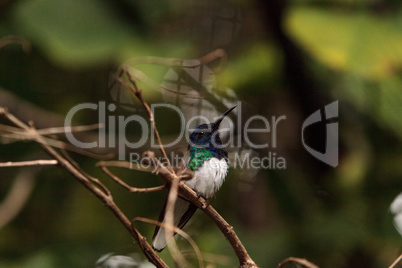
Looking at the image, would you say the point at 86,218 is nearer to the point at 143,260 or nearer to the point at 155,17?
the point at 143,260

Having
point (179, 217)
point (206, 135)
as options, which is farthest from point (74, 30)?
point (179, 217)

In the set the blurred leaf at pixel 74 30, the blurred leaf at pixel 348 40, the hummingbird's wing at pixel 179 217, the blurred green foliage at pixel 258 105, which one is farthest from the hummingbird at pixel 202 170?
the blurred leaf at pixel 74 30

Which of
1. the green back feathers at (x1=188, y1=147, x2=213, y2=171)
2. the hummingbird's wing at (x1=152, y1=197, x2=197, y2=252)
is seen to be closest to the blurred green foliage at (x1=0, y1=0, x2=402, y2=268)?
the hummingbird's wing at (x1=152, y1=197, x2=197, y2=252)

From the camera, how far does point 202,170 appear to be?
8.21ft

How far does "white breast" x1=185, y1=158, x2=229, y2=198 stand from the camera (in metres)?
2.39

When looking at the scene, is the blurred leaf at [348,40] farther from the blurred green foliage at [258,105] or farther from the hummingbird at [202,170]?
the hummingbird at [202,170]

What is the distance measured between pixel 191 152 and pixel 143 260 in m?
0.76

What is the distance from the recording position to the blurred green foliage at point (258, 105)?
2771mm

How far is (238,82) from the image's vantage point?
308cm

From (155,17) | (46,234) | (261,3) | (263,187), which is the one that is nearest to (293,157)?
(263,187)

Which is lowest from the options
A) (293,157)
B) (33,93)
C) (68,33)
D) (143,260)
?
(143,260)

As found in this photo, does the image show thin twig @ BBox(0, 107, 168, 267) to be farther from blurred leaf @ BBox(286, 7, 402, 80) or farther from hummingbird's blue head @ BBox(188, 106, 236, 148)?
blurred leaf @ BBox(286, 7, 402, 80)

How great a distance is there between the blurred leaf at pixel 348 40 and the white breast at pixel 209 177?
68 cm

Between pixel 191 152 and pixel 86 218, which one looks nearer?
pixel 191 152
